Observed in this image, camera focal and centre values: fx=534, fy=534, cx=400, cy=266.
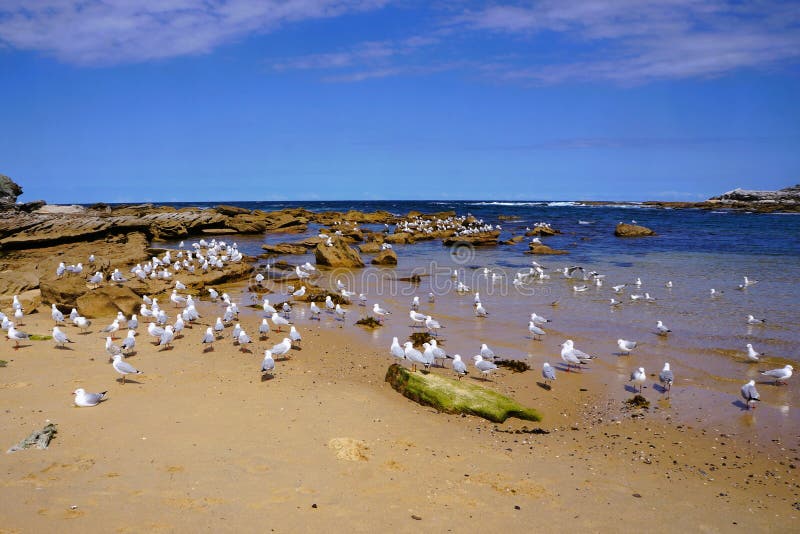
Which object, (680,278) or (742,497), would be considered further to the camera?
(680,278)

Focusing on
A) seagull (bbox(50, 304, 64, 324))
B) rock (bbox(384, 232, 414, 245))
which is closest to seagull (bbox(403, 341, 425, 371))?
seagull (bbox(50, 304, 64, 324))

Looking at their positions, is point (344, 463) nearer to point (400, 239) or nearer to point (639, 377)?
point (639, 377)

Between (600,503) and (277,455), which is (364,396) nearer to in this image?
(277,455)

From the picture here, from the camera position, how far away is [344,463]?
20.8 ft

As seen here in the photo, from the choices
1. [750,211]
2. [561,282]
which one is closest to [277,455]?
[561,282]

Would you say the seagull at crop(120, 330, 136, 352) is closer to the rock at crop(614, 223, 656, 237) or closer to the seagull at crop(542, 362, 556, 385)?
the seagull at crop(542, 362, 556, 385)

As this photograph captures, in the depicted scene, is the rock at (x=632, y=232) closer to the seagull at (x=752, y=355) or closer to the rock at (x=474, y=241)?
the rock at (x=474, y=241)

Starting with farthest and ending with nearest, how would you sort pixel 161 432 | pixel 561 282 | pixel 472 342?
1. pixel 561 282
2. pixel 472 342
3. pixel 161 432

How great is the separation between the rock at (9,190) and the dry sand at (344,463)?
141 ft

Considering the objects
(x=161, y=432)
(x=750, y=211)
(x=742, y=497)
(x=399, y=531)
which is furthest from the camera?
(x=750, y=211)

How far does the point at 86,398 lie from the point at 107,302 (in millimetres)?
7167

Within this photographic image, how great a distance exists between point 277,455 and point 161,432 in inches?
66.1

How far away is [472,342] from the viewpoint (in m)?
12.8

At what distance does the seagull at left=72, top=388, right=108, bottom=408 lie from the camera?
764 centimetres
